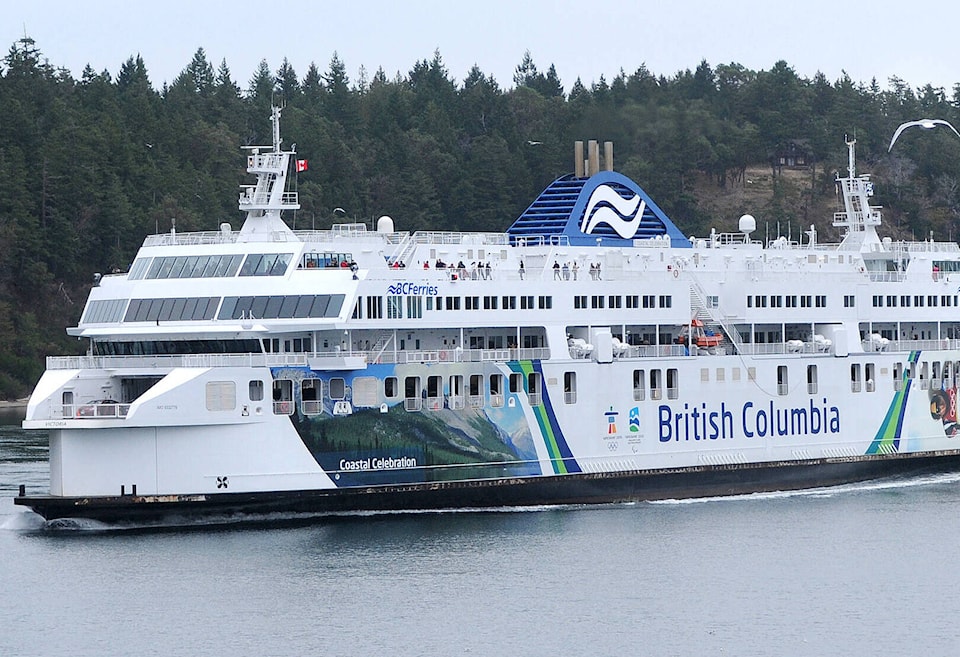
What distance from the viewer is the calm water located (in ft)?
109

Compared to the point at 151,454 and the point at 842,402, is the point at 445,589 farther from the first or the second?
the point at 842,402

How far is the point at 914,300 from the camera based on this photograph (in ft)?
178

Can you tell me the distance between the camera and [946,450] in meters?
54.2

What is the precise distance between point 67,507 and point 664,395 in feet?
51.5

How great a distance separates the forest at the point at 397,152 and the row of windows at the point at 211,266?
28393mm

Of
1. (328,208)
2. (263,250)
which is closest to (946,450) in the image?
(263,250)

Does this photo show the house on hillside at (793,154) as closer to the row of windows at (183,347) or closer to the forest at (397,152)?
the forest at (397,152)

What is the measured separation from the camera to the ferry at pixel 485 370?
41.0 meters

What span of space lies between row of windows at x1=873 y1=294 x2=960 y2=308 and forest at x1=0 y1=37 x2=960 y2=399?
18.1m

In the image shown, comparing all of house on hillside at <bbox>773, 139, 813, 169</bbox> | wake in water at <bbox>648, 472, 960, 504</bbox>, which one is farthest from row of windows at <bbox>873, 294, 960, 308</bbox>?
house on hillside at <bbox>773, 139, 813, 169</bbox>

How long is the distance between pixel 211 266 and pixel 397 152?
2582 inches

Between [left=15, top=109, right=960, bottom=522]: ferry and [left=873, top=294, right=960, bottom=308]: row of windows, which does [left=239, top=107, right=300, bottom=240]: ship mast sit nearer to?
[left=15, top=109, right=960, bottom=522]: ferry

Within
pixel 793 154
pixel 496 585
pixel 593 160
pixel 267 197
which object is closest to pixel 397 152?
pixel 793 154

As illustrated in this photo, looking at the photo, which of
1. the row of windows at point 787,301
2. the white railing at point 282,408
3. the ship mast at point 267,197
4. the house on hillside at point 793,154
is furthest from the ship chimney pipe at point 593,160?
the house on hillside at point 793,154
